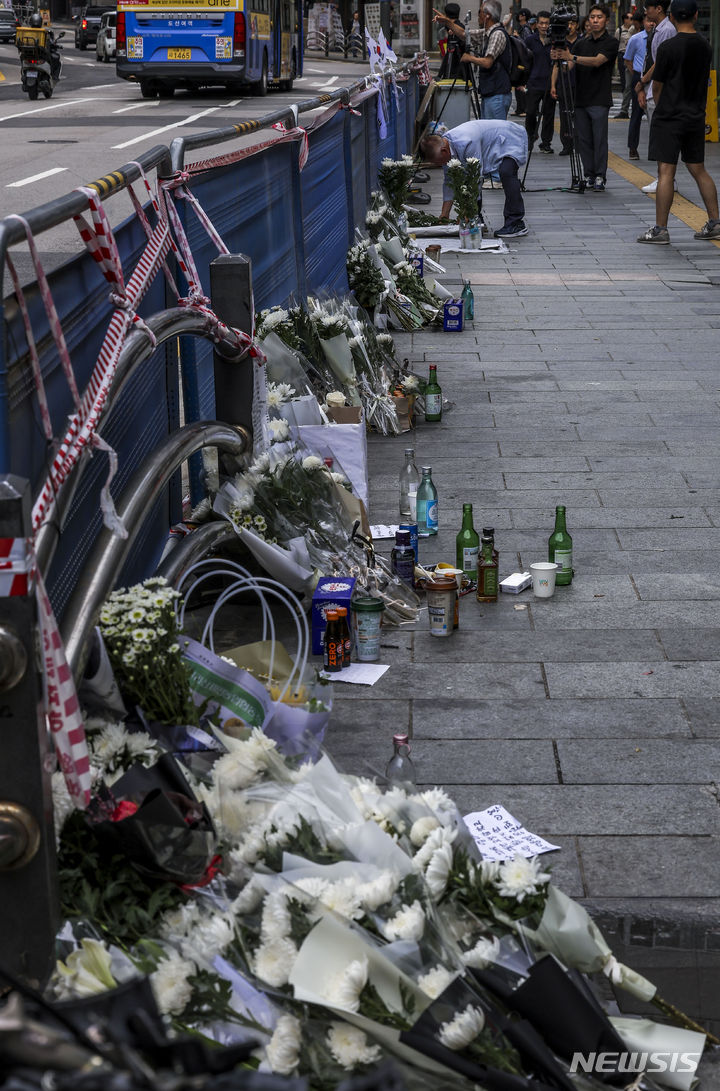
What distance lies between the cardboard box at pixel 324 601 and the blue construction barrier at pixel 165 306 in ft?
2.03

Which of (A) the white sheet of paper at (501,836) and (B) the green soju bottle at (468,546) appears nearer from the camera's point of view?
(A) the white sheet of paper at (501,836)

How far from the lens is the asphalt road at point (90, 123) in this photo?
1340cm

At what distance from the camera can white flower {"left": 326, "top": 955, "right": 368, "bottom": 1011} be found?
2.46m

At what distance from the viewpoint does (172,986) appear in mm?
2492

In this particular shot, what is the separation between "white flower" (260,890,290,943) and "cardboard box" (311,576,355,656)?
2447mm

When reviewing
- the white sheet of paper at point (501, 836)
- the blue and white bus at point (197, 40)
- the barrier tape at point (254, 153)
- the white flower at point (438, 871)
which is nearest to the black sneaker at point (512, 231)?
the barrier tape at point (254, 153)

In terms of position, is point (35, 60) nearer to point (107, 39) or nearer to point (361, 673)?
point (107, 39)

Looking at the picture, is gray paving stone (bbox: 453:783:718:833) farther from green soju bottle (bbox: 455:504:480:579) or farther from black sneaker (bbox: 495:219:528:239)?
black sneaker (bbox: 495:219:528:239)

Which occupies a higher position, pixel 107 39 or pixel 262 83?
pixel 107 39

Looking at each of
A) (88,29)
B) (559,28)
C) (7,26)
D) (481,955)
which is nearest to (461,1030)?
(481,955)

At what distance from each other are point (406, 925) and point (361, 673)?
2.42 meters

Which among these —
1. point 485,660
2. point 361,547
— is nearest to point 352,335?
point 361,547

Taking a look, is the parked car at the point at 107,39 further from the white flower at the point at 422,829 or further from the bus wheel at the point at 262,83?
the white flower at the point at 422,829

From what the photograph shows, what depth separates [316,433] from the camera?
6348 millimetres
